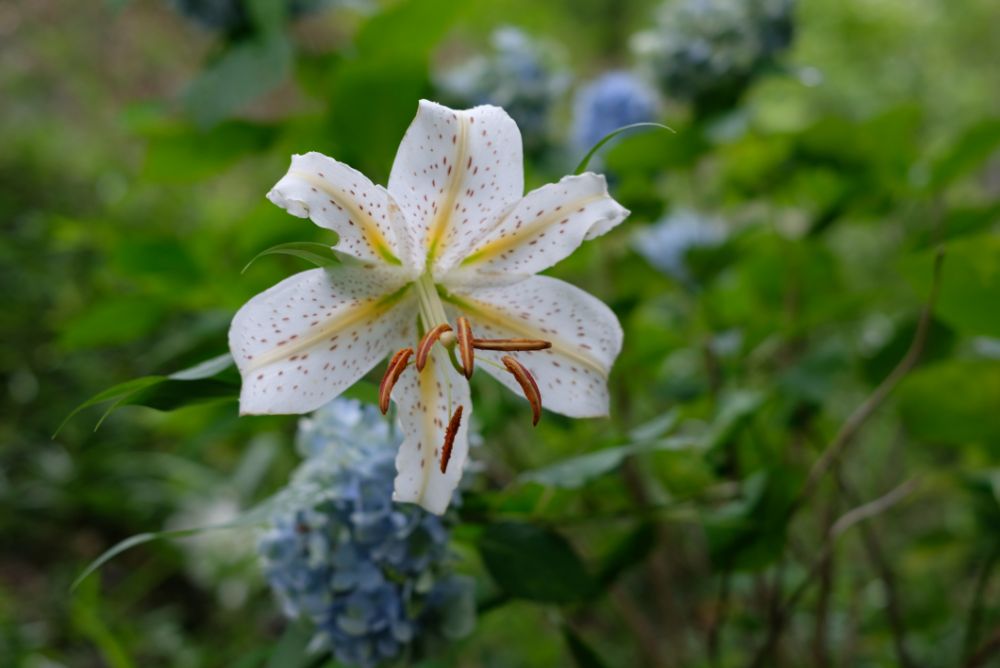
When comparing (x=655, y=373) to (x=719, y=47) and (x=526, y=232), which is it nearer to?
(x=719, y=47)

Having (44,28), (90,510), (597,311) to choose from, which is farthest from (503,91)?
(44,28)

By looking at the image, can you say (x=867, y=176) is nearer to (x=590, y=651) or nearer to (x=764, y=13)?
(x=764, y=13)

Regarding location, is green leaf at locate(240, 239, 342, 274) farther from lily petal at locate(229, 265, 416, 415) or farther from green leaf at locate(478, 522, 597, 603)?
green leaf at locate(478, 522, 597, 603)

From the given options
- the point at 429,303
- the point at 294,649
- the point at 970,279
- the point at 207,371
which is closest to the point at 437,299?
the point at 429,303

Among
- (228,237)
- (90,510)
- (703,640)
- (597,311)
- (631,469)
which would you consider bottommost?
(90,510)

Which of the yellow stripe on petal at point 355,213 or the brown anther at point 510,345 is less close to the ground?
the yellow stripe on petal at point 355,213

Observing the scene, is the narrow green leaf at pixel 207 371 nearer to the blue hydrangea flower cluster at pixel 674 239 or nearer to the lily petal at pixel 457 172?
the lily petal at pixel 457 172

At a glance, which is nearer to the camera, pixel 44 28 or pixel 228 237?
pixel 228 237

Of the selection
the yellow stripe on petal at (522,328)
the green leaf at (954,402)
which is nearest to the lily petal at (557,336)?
the yellow stripe on petal at (522,328)

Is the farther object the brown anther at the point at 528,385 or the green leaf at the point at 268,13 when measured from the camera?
the green leaf at the point at 268,13
